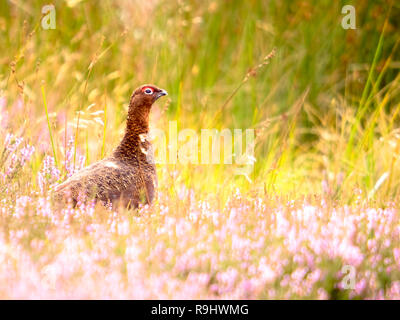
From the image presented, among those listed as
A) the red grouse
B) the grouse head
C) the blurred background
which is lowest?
the red grouse

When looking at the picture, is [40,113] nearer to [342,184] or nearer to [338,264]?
[342,184]

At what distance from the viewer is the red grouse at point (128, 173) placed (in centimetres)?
338

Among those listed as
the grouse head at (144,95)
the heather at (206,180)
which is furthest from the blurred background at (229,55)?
the grouse head at (144,95)

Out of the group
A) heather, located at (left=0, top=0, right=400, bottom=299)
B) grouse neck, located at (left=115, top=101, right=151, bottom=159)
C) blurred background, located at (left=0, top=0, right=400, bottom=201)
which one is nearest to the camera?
heather, located at (left=0, top=0, right=400, bottom=299)

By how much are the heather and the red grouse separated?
0.10 metres

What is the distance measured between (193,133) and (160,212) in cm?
219

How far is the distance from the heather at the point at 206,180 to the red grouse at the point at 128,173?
10 centimetres

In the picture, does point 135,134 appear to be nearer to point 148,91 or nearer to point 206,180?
point 148,91

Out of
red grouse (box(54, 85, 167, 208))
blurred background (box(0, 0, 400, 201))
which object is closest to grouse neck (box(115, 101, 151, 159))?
red grouse (box(54, 85, 167, 208))

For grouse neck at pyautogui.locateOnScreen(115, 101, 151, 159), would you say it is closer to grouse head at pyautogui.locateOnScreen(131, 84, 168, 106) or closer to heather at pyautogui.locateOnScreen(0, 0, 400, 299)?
grouse head at pyautogui.locateOnScreen(131, 84, 168, 106)

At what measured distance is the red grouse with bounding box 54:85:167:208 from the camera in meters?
3.38

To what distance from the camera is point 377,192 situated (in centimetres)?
484
